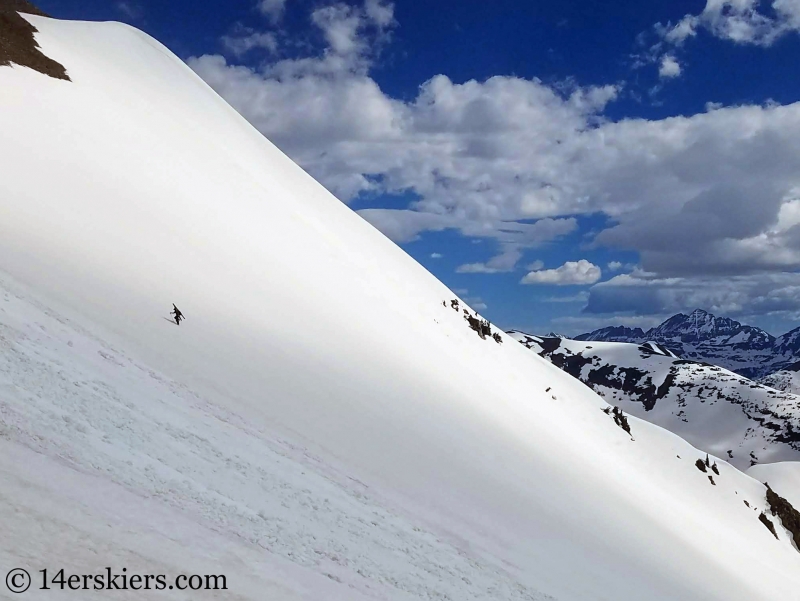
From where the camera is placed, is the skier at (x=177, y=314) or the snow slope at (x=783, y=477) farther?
the snow slope at (x=783, y=477)

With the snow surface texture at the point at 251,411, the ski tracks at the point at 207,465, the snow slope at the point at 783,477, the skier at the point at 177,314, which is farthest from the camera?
the snow slope at the point at 783,477

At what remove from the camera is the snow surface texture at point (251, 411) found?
868cm

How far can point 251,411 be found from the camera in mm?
15039

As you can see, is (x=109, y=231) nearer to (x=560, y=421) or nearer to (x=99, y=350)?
(x=99, y=350)

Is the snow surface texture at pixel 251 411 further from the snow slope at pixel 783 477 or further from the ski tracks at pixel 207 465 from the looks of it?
the snow slope at pixel 783 477

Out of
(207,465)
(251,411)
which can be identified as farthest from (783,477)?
(207,465)

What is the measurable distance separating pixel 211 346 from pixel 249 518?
9.30 meters

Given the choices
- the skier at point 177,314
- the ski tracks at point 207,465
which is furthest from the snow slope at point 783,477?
the skier at point 177,314

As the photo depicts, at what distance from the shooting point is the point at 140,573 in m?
6.94

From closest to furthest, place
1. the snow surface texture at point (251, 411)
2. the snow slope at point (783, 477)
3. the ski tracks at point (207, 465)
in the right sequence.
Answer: the snow surface texture at point (251, 411)
the ski tracks at point (207, 465)
the snow slope at point (783, 477)

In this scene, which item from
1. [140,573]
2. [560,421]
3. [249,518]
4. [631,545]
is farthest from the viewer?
[560,421]

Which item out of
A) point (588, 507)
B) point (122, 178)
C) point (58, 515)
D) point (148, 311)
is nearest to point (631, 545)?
point (588, 507)

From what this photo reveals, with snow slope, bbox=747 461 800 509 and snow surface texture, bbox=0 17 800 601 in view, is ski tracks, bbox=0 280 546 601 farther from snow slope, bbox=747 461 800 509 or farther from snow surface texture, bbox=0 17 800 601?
snow slope, bbox=747 461 800 509

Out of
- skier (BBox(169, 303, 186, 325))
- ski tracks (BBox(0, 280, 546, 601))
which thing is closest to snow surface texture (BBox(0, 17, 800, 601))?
ski tracks (BBox(0, 280, 546, 601))
